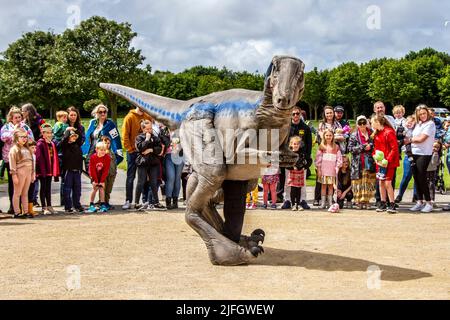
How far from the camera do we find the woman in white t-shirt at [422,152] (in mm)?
9844

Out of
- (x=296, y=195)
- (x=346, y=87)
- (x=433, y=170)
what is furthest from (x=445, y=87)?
(x=296, y=195)

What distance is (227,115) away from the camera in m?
5.84

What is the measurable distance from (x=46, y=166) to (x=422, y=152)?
635 centimetres

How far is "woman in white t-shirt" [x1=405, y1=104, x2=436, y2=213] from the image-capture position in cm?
984

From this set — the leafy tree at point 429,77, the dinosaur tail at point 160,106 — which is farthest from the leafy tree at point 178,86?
the dinosaur tail at point 160,106

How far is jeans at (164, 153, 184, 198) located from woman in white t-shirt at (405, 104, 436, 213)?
13.5 ft

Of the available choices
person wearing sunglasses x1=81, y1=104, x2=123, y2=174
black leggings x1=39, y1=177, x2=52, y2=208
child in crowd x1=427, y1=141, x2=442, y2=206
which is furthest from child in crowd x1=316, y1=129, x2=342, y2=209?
black leggings x1=39, y1=177, x2=52, y2=208

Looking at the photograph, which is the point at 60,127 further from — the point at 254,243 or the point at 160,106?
the point at 254,243

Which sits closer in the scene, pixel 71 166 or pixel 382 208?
pixel 71 166

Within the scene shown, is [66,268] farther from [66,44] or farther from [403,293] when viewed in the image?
[66,44]

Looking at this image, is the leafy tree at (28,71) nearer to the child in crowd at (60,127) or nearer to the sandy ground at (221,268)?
the child in crowd at (60,127)

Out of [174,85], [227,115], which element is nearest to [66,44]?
[174,85]

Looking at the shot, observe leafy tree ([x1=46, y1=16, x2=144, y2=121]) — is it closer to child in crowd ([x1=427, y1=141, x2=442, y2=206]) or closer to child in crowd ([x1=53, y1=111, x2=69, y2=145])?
child in crowd ([x1=53, y1=111, x2=69, y2=145])

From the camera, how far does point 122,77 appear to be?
41.6 meters
